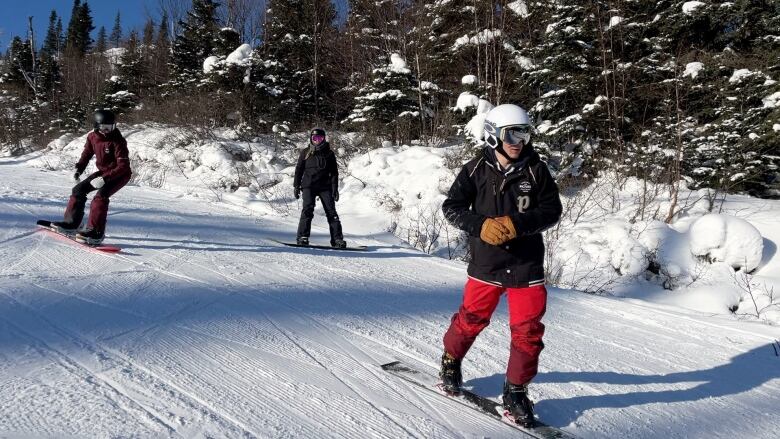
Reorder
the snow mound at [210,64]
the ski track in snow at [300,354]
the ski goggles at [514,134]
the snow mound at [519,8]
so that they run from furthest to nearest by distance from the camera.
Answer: the snow mound at [210,64]
the snow mound at [519,8]
the ski goggles at [514,134]
the ski track in snow at [300,354]

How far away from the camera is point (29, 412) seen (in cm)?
238

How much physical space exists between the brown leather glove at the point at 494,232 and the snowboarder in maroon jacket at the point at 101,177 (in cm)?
552

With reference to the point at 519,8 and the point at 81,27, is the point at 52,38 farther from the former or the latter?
the point at 519,8

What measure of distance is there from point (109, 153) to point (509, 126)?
222 inches

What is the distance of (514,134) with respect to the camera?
2.88m

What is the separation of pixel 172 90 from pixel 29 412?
2518 cm

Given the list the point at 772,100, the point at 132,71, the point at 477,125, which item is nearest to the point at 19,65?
the point at 132,71

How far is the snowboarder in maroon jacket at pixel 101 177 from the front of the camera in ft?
20.4

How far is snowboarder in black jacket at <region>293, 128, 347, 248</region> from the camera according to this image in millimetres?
7926

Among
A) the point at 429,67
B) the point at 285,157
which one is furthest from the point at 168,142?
the point at 429,67

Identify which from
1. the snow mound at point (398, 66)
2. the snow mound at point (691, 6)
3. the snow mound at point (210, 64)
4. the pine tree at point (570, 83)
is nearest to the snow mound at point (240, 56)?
the snow mound at point (210, 64)

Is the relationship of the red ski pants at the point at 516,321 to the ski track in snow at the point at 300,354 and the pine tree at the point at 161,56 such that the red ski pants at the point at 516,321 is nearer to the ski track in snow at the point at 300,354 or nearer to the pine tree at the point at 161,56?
the ski track in snow at the point at 300,354

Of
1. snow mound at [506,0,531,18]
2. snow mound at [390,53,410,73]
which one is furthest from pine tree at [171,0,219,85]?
snow mound at [506,0,531,18]

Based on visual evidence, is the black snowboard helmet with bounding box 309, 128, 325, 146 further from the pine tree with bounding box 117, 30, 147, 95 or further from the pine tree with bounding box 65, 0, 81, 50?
the pine tree with bounding box 65, 0, 81, 50
